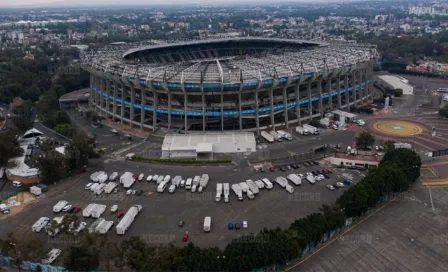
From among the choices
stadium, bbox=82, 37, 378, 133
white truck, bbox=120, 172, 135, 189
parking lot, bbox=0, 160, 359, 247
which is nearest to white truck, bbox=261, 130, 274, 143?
stadium, bbox=82, 37, 378, 133

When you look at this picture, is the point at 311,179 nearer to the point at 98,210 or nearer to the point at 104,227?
the point at 104,227

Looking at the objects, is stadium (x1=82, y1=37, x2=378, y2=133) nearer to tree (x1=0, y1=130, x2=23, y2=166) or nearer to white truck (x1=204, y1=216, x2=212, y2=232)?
tree (x1=0, y1=130, x2=23, y2=166)

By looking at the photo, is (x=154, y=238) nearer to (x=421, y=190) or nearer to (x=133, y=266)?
(x=133, y=266)

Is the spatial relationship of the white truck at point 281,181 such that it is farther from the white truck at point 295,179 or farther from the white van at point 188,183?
the white van at point 188,183

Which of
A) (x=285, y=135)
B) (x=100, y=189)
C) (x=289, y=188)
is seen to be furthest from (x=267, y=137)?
(x=100, y=189)

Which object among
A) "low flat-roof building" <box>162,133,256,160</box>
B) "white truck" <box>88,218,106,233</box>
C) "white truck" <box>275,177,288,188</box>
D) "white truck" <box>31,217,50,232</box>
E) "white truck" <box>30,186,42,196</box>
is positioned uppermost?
"low flat-roof building" <box>162,133,256,160</box>

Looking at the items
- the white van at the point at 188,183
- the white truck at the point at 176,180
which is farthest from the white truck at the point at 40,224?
the white van at the point at 188,183

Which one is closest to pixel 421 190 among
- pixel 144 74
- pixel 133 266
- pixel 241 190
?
pixel 241 190
